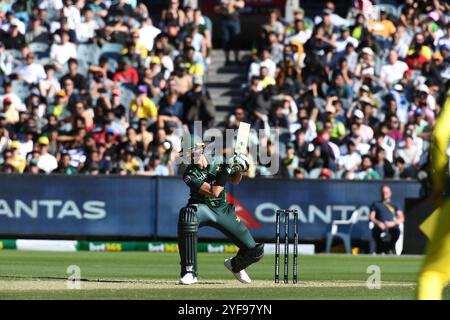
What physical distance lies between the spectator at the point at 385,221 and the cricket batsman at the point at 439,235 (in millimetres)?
16701

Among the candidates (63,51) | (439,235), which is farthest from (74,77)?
(439,235)

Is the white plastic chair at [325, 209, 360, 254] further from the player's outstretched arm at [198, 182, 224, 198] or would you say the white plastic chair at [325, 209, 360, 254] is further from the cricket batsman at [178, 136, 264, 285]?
the player's outstretched arm at [198, 182, 224, 198]

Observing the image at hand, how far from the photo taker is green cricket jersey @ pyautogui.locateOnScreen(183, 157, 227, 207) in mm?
17125

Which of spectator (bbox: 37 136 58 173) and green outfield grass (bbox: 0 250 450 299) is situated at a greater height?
spectator (bbox: 37 136 58 173)

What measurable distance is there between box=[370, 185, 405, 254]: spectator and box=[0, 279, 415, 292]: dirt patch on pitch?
8.41 m

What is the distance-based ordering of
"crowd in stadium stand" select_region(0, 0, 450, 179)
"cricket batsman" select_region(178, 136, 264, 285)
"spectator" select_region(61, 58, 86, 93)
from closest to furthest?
1. "cricket batsman" select_region(178, 136, 264, 285)
2. "crowd in stadium stand" select_region(0, 0, 450, 179)
3. "spectator" select_region(61, 58, 86, 93)

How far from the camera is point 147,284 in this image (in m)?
17.4

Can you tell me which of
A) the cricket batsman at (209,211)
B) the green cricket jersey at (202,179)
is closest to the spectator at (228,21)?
the cricket batsman at (209,211)

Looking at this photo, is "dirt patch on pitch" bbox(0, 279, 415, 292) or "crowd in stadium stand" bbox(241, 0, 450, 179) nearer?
"dirt patch on pitch" bbox(0, 279, 415, 292)

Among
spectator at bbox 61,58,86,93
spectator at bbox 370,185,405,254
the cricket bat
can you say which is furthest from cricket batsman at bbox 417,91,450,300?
spectator at bbox 61,58,86,93

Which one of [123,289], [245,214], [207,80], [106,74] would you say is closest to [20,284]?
[123,289]

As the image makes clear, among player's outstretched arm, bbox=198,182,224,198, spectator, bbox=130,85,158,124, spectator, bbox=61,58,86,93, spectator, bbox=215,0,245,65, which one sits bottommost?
player's outstretched arm, bbox=198,182,224,198

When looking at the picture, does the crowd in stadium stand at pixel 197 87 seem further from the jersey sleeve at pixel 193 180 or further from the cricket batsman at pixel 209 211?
the jersey sleeve at pixel 193 180
